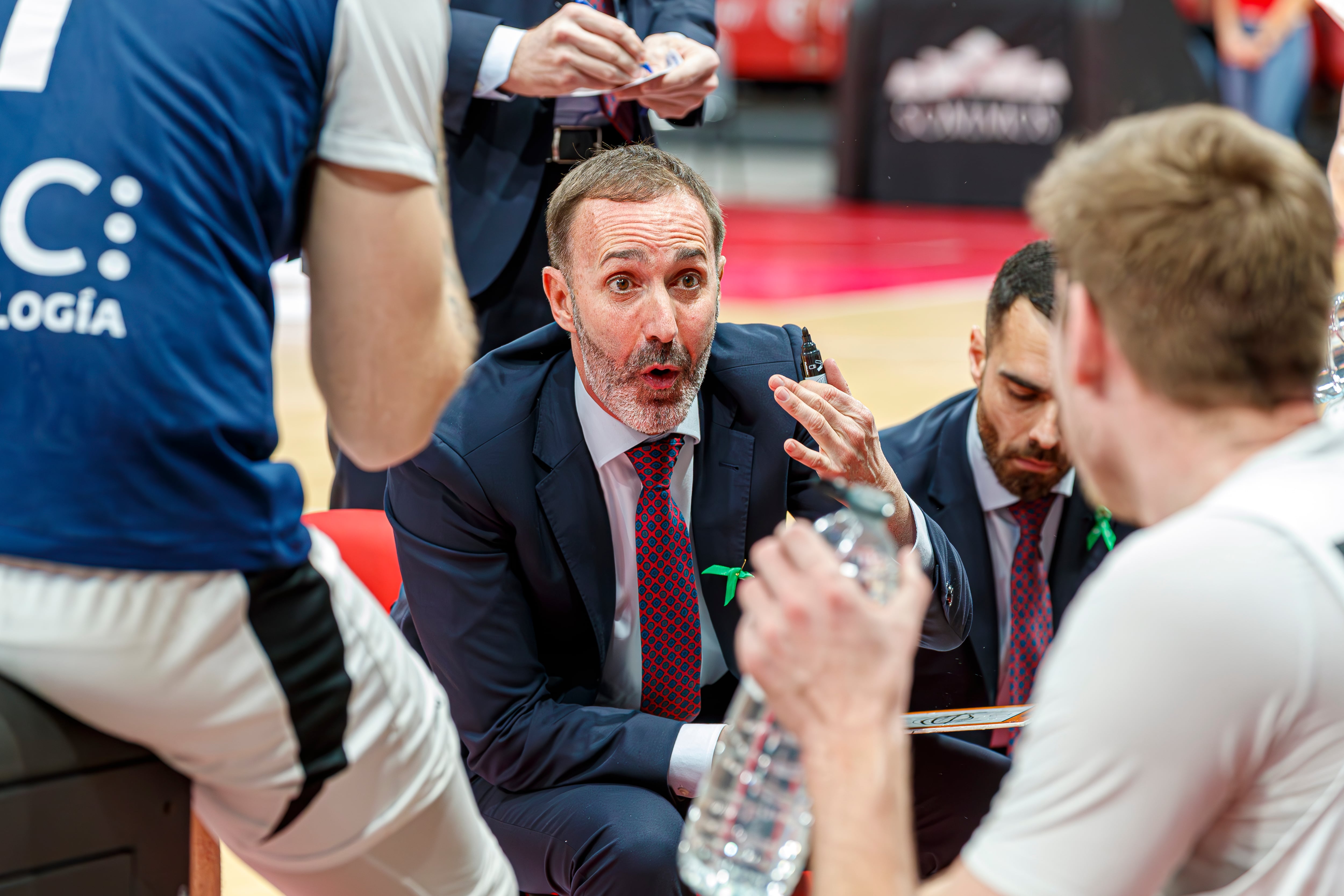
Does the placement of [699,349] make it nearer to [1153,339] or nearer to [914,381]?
[1153,339]

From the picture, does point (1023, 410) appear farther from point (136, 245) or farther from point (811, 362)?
point (136, 245)

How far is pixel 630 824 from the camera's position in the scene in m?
2.11

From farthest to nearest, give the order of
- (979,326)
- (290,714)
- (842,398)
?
(979,326)
(842,398)
(290,714)

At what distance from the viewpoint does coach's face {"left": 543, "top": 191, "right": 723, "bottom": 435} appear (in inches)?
92.1

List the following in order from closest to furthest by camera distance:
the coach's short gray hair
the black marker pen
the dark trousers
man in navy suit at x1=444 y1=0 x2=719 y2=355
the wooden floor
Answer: the dark trousers
the black marker pen
the coach's short gray hair
man in navy suit at x1=444 y1=0 x2=719 y2=355
the wooden floor

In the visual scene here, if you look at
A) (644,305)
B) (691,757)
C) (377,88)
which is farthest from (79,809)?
(644,305)

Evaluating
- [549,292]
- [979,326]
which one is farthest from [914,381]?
[549,292]

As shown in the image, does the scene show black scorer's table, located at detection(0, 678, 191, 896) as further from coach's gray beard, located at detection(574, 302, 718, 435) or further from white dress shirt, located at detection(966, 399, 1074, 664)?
white dress shirt, located at detection(966, 399, 1074, 664)

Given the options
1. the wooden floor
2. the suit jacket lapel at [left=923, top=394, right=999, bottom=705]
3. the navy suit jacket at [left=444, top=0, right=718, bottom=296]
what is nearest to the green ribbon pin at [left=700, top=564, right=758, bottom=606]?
the suit jacket lapel at [left=923, top=394, right=999, bottom=705]

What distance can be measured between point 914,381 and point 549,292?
164 inches

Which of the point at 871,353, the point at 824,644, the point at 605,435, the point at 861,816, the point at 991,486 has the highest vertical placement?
the point at 824,644

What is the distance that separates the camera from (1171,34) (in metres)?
10.1

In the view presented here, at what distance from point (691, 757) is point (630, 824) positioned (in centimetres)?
14

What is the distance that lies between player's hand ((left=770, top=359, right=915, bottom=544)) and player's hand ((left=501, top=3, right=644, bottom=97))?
69 cm
